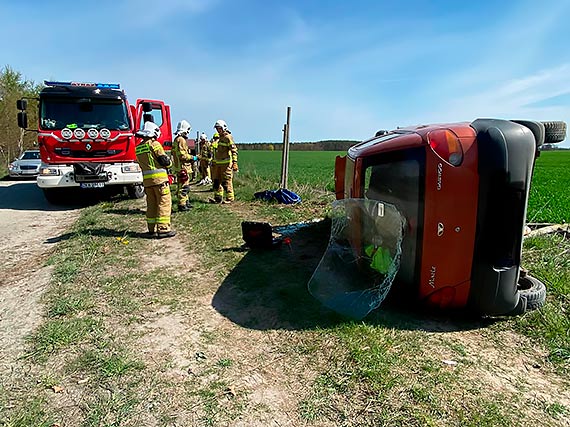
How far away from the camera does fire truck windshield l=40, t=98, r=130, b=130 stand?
9.09m

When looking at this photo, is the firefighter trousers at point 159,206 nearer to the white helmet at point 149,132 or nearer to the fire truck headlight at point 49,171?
the white helmet at point 149,132

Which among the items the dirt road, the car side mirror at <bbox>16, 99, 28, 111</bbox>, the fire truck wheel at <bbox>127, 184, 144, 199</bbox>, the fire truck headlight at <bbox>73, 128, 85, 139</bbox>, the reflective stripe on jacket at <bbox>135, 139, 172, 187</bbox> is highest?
the car side mirror at <bbox>16, 99, 28, 111</bbox>

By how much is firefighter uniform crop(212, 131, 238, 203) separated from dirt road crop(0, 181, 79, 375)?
3214 millimetres

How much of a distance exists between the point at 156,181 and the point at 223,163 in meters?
2.95

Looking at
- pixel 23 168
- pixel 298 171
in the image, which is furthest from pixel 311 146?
pixel 23 168

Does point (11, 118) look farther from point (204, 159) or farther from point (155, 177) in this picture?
point (155, 177)

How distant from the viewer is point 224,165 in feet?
30.0

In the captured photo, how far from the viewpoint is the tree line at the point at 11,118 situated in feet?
90.8

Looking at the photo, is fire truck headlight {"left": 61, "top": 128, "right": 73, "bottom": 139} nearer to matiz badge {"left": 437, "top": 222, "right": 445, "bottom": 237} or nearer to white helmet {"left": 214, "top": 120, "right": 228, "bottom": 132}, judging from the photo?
white helmet {"left": 214, "top": 120, "right": 228, "bottom": 132}

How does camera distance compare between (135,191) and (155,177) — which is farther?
(135,191)

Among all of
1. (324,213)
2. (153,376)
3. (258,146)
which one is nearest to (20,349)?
(153,376)

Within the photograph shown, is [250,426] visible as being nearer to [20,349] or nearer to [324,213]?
[20,349]

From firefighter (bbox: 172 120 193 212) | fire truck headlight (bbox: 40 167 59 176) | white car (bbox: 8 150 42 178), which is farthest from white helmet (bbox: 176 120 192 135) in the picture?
white car (bbox: 8 150 42 178)

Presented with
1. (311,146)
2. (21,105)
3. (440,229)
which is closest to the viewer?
(440,229)
